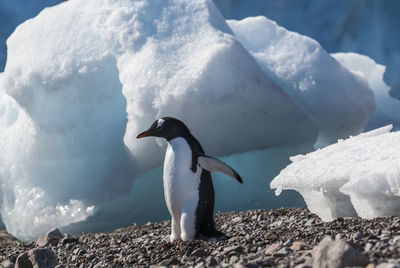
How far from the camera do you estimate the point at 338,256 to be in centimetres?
194

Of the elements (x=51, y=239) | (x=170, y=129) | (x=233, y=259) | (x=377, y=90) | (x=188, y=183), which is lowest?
(x=377, y=90)

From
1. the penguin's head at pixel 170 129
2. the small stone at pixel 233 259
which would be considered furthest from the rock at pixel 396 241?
the penguin's head at pixel 170 129

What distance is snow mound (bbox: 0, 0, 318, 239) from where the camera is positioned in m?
7.02

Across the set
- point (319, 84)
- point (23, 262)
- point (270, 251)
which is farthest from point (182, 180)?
point (319, 84)

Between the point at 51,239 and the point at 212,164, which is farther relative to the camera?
the point at 51,239

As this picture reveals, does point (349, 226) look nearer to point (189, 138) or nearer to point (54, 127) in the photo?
point (189, 138)

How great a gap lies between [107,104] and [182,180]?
4.07m

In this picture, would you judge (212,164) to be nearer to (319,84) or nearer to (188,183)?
(188,183)

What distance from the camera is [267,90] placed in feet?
23.3

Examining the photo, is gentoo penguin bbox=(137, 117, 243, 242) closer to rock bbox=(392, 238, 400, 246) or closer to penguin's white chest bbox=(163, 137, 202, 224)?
penguin's white chest bbox=(163, 137, 202, 224)

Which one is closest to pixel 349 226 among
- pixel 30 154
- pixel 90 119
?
pixel 90 119

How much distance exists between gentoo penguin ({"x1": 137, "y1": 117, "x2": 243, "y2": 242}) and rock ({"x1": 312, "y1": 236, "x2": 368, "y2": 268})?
5.94ft

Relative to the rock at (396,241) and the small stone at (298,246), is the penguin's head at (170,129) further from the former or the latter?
the rock at (396,241)

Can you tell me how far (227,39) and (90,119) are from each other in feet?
7.98
